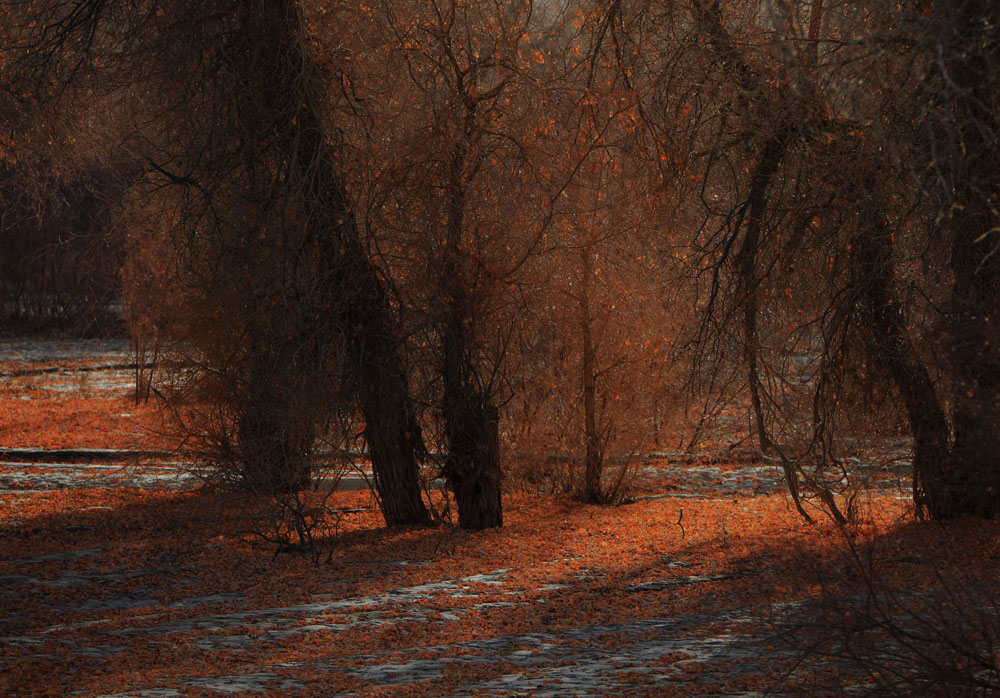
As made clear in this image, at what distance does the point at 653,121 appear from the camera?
24.9ft

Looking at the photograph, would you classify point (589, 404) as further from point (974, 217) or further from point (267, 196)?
point (974, 217)

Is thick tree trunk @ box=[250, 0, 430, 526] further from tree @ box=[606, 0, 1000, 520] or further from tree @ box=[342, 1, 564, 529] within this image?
tree @ box=[606, 0, 1000, 520]

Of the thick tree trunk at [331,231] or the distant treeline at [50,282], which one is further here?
the distant treeline at [50,282]

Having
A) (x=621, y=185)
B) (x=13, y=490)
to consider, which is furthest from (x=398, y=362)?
(x=13, y=490)

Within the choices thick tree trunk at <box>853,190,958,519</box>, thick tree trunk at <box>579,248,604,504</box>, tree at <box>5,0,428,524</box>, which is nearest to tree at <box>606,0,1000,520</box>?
thick tree trunk at <box>853,190,958,519</box>

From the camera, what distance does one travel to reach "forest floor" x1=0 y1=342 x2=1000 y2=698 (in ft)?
14.8

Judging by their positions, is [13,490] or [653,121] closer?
[653,121]

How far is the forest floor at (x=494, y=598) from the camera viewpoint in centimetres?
450

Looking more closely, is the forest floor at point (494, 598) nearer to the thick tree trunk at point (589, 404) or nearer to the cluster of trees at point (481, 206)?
the thick tree trunk at point (589, 404)

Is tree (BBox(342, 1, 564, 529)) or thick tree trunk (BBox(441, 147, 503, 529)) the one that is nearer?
tree (BBox(342, 1, 564, 529))

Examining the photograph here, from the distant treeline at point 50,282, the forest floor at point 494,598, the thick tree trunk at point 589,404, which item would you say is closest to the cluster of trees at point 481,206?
the forest floor at point 494,598

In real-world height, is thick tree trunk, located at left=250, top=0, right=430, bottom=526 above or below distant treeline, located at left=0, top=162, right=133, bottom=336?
below

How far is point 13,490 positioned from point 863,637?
389 inches

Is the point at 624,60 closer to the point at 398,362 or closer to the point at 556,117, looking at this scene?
the point at 556,117
